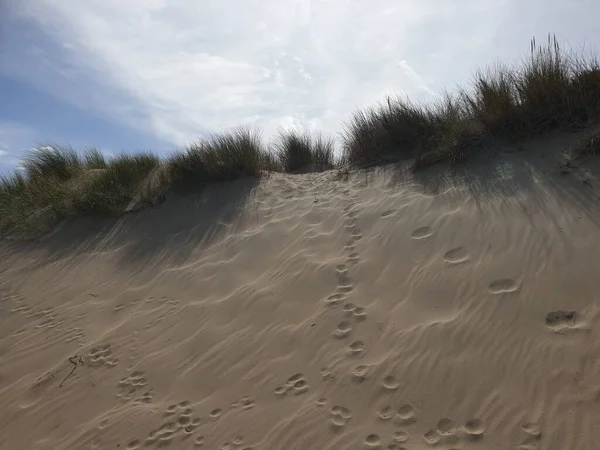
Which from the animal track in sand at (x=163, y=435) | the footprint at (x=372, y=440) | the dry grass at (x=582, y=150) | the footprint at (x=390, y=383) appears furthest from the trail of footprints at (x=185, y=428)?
the dry grass at (x=582, y=150)

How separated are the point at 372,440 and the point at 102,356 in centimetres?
286

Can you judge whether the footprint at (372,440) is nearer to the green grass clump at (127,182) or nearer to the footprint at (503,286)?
the footprint at (503,286)

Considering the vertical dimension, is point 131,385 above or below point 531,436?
above

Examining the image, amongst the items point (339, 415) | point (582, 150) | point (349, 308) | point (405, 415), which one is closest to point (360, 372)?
point (339, 415)

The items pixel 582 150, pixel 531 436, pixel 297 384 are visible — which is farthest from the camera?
pixel 582 150

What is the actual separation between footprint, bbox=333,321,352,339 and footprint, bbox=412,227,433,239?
4.88ft

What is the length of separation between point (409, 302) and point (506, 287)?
822 millimetres

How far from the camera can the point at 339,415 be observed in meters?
3.26

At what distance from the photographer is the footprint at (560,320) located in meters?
3.50

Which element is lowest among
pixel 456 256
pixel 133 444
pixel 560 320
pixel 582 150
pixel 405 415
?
pixel 133 444

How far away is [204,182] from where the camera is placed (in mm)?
8094

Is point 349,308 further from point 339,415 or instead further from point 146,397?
point 146,397

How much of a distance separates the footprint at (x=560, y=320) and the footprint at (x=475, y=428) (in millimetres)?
1053

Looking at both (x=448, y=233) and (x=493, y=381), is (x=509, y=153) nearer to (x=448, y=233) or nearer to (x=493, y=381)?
(x=448, y=233)
